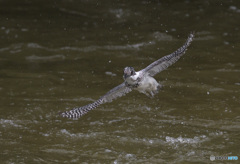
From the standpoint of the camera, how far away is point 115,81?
1002 centimetres

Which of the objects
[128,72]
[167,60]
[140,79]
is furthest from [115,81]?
[167,60]

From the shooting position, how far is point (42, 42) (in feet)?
41.1

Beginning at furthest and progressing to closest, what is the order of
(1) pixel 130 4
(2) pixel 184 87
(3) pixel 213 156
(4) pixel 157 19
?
(1) pixel 130 4
(4) pixel 157 19
(2) pixel 184 87
(3) pixel 213 156

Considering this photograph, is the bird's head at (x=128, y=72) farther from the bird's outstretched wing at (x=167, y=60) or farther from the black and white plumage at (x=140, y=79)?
the bird's outstretched wing at (x=167, y=60)

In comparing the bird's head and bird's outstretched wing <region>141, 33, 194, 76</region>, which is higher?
bird's outstretched wing <region>141, 33, 194, 76</region>

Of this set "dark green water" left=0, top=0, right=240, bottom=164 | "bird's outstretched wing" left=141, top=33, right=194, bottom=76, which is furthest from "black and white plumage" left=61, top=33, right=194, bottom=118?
"dark green water" left=0, top=0, right=240, bottom=164

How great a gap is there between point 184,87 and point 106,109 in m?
1.69

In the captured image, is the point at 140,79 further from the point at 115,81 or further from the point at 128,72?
the point at 115,81

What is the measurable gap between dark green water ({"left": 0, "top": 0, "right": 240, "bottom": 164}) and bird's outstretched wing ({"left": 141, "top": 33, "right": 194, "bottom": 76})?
1.18m

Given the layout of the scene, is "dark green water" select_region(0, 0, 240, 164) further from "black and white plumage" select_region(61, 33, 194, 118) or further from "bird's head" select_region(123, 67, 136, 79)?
"bird's head" select_region(123, 67, 136, 79)

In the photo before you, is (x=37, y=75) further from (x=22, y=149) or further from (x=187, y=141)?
(x=187, y=141)

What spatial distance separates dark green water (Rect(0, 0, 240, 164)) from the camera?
7.42m

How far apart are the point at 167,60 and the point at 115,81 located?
3.36 metres

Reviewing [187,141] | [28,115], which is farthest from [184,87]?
[28,115]
